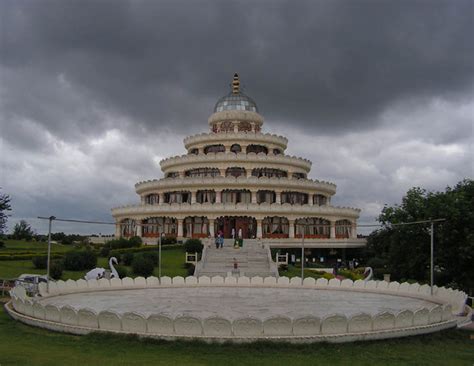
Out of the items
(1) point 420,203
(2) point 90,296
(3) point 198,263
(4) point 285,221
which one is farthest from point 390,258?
(2) point 90,296

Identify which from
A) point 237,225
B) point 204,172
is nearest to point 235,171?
point 204,172

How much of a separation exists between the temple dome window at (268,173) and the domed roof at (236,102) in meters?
13.0

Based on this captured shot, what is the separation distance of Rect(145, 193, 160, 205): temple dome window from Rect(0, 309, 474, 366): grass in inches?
2158

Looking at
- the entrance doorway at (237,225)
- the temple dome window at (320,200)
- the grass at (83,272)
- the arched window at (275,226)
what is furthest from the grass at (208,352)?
the temple dome window at (320,200)

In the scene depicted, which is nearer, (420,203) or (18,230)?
(420,203)

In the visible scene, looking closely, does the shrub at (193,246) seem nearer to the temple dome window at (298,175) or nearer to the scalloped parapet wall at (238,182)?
the scalloped parapet wall at (238,182)

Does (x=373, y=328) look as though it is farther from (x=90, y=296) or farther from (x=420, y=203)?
(x=420, y=203)

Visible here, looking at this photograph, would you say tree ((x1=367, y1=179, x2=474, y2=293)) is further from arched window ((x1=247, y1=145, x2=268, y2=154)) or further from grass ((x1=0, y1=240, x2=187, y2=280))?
arched window ((x1=247, y1=145, x2=268, y2=154))

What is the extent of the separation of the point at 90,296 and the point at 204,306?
8.58 metres

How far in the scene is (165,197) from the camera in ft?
243

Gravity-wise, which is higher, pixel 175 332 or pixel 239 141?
pixel 239 141

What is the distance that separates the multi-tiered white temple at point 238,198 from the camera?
66.4 meters

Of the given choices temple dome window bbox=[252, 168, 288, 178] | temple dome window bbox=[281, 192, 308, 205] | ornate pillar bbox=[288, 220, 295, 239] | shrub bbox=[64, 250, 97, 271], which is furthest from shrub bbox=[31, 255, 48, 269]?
temple dome window bbox=[281, 192, 308, 205]

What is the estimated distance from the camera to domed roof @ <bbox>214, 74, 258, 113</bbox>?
268ft
